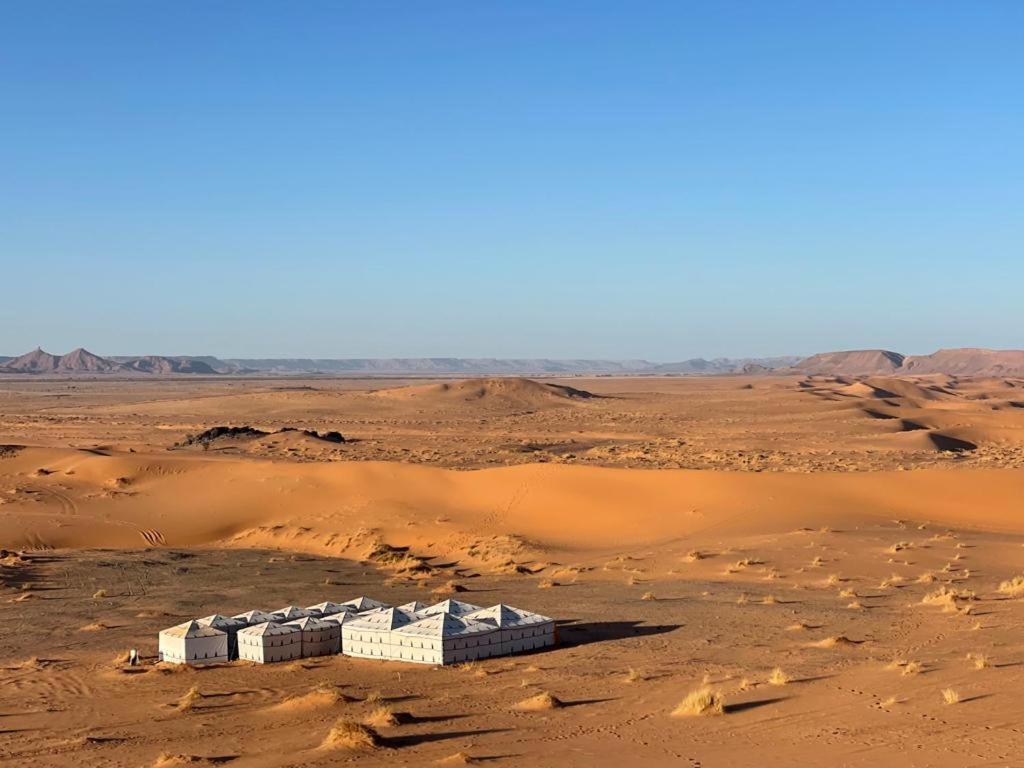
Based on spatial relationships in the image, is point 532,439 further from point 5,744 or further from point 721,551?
point 5,744

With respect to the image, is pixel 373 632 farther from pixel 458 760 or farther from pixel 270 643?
pixel 458 760

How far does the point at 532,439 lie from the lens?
69125mm

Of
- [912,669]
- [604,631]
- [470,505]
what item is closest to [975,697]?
[912,669]

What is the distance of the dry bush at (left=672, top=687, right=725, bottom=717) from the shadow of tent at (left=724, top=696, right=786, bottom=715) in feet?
0.35

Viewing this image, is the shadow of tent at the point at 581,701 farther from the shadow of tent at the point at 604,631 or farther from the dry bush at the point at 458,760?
the shadow of tent at the point at 604,631

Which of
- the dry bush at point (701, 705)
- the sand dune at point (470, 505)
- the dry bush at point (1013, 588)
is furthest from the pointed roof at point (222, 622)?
the dry bush at point (1013, 588)

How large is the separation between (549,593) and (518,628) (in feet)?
21.5

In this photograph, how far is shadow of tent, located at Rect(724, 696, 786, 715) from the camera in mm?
14781

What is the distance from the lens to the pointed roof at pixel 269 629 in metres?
19.5

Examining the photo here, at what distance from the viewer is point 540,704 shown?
15.6 meters

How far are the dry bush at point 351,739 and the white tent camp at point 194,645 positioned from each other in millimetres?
6282

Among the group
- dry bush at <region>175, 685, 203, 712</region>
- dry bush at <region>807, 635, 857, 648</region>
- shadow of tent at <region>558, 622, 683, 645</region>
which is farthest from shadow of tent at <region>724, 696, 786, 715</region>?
dry bush at <region>175, 685, 203, 712</region>

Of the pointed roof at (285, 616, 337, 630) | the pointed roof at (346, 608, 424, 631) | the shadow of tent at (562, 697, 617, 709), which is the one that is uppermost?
the pointed roof at (346, 608, 424, 631)

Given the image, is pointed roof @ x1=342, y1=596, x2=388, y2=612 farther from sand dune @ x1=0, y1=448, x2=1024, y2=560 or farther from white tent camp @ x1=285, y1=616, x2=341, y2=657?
sand dune @ x1=0, y1=448, x2=1024, y2=560
